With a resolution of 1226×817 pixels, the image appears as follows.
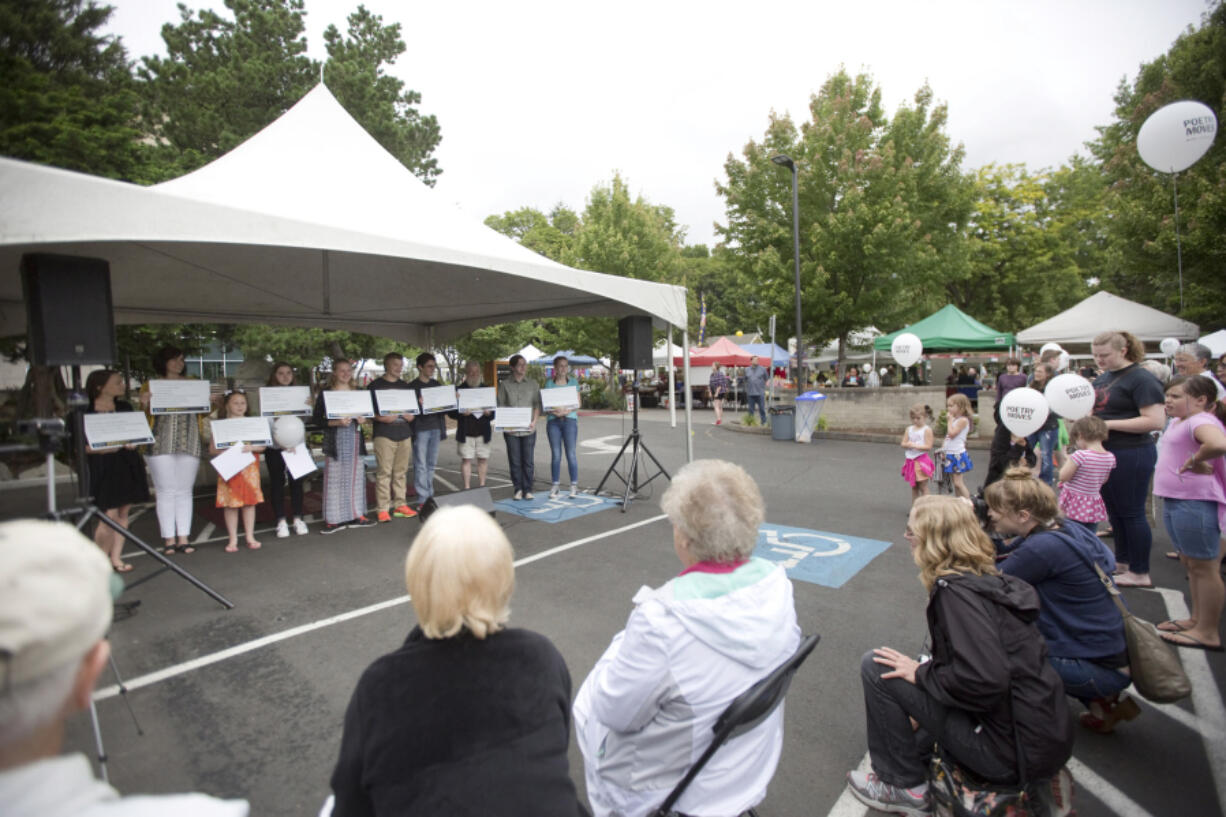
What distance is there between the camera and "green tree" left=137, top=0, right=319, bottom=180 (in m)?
12.3

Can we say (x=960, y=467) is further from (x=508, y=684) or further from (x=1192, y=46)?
(x=1192, y=46)

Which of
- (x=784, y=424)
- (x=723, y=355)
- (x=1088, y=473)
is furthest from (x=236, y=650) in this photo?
(x=723, y=355)

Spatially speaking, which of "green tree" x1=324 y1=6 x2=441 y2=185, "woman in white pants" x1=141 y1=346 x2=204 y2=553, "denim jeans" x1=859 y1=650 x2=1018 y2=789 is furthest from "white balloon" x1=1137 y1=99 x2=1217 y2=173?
"green tree" x1=324 y1=6 x2=441 y2=185

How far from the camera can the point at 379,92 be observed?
14.2 m

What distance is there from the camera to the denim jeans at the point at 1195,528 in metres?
3.44

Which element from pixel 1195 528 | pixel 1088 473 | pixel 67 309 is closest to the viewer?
pixel 1195 528

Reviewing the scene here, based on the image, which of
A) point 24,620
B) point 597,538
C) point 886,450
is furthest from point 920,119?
point 24,620

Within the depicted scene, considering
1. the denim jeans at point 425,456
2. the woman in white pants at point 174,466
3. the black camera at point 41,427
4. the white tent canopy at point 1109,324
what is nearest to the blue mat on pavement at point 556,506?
the denim jeans at point 425,456

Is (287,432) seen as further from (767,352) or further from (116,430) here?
(767,352)

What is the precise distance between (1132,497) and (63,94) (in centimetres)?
1412

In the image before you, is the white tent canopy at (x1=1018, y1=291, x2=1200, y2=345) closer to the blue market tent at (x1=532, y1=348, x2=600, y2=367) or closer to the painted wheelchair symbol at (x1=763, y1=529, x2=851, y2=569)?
the painted wheelchair symbol at (x1=763, y1=529, x2=851, y2=569)

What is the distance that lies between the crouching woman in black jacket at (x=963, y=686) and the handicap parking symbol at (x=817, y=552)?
235 cm

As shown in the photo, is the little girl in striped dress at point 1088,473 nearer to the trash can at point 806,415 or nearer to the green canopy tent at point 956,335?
the trash can at point 806,415

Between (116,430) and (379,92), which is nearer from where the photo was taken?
(116,430)
